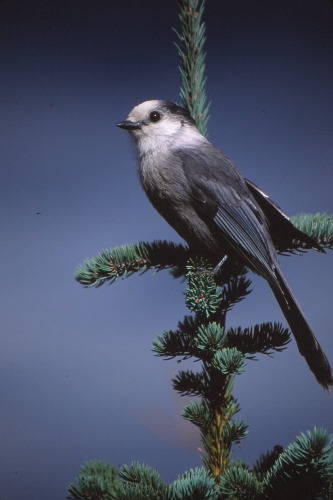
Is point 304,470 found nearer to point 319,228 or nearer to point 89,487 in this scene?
point 89,487

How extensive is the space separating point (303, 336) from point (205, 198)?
54 cm

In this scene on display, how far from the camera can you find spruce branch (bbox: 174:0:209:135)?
1.47 meters

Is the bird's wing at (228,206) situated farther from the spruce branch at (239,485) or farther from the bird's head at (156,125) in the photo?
the spruce branch at (239,485)

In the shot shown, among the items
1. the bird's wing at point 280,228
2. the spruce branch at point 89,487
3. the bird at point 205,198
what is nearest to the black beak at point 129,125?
the bird at point 205,198

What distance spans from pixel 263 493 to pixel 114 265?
0.70m

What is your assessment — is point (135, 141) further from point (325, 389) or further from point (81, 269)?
point (325, 389)

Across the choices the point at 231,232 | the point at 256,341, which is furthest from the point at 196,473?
the point at 231,232

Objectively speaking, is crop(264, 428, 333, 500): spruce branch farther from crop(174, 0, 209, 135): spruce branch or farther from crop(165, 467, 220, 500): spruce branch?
crop(174, 0, 209, 135): spruce branch

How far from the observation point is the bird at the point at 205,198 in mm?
1519

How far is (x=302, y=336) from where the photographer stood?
4.45 feet

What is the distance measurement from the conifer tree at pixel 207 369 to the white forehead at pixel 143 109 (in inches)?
8.3

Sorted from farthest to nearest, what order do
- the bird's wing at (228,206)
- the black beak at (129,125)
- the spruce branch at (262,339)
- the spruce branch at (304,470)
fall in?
the black beak at (129,125) → the bird's wing at (228,206) → the spruce branch at (262,339) → the spruce branch at (304,470)

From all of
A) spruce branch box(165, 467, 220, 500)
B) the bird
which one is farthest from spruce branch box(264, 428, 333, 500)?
the bird

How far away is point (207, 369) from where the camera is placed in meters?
1.22
